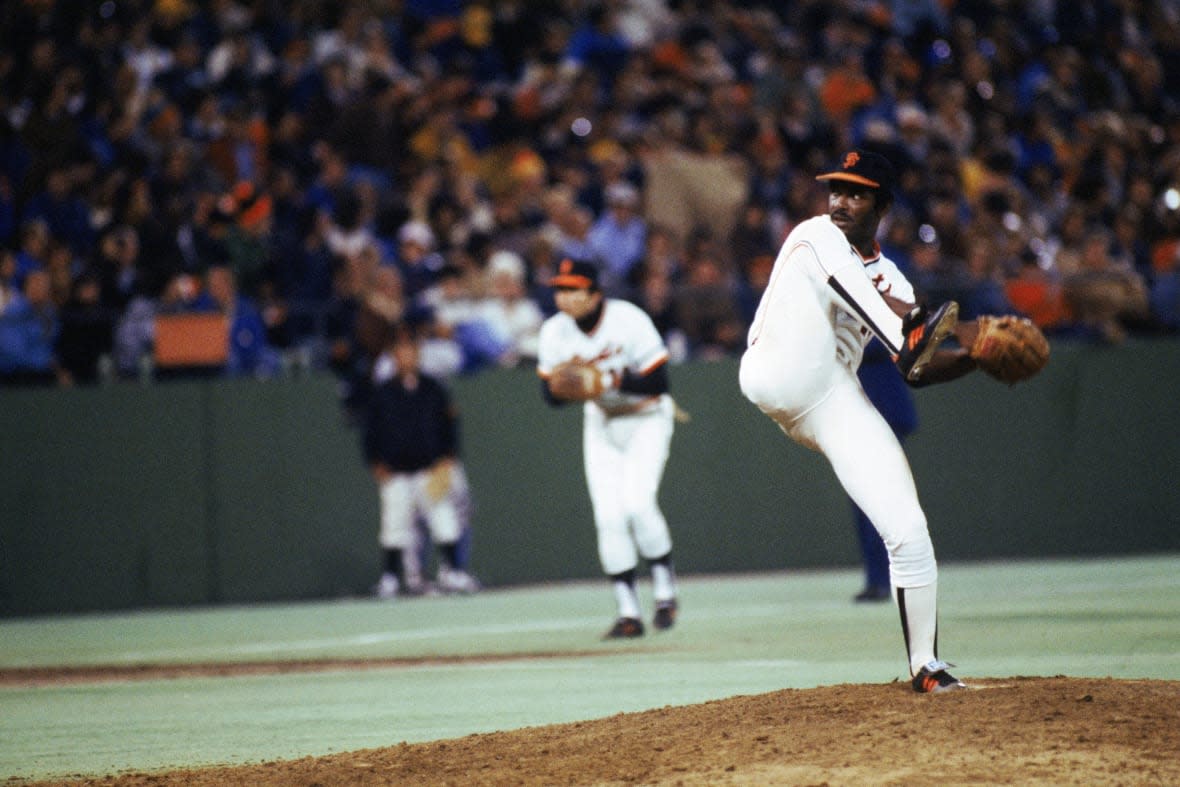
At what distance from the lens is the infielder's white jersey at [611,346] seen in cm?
1134

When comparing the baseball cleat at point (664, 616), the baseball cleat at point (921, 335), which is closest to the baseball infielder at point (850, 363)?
the baseball cleat at point (921, 335)

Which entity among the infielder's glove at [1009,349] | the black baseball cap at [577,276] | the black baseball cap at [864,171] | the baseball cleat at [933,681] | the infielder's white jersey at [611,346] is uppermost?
the black baseball cap at [577,276]

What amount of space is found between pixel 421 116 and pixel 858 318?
10.8 m

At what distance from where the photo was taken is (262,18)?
1720cm

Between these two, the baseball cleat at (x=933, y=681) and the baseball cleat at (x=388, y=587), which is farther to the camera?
the baseball cleat at (x=388, y=587)

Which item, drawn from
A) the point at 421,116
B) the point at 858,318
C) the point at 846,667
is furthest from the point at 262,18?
the point at 858,318

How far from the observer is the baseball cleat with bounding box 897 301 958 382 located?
20.3ft

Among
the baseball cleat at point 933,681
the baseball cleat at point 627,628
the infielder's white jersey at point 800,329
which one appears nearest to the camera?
the baseball cleat at point 933,681

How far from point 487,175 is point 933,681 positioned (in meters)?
11.7

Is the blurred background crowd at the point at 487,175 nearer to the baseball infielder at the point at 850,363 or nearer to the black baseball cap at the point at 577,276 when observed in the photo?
the black baseball cap at the point at 577,276

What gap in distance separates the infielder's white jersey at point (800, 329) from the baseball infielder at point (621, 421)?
13.6ft

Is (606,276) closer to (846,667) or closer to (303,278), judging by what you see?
(303,278)

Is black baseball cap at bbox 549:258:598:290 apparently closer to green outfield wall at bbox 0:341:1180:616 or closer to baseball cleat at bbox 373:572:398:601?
green outfield wall at bbox 0:341:1180:616

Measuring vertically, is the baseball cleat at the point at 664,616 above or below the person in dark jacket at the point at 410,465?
below
